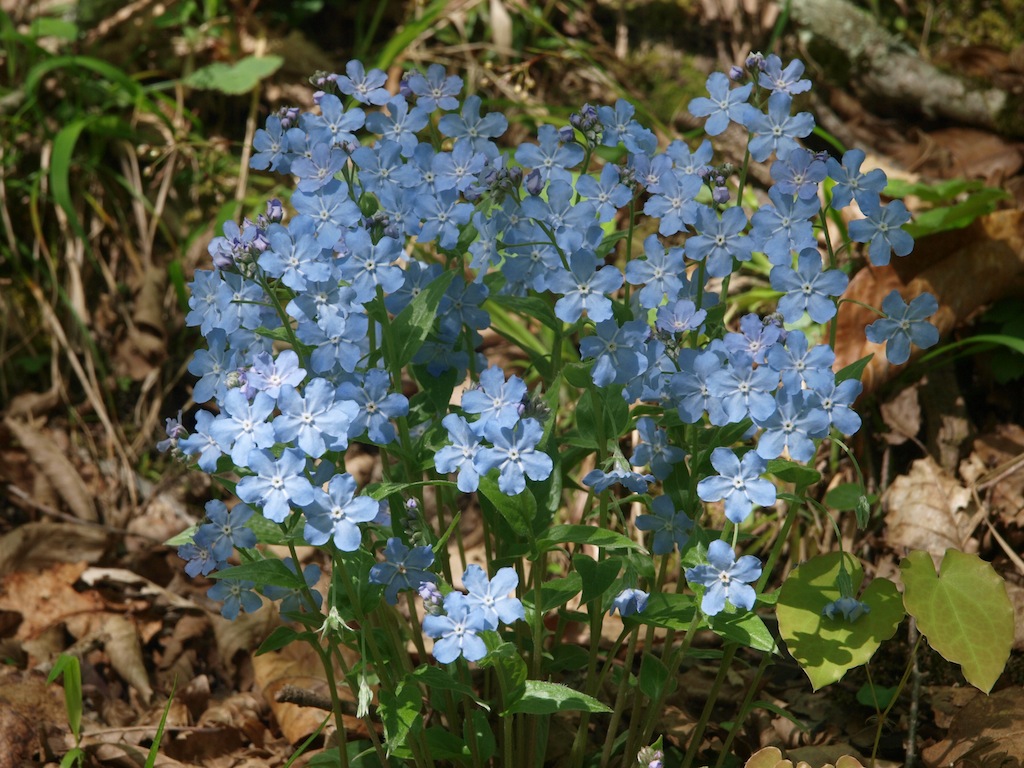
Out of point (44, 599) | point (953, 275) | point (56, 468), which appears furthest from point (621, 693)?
point (56, 468)

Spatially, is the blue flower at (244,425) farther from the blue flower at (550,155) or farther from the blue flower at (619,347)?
the blue flower at (550,155)

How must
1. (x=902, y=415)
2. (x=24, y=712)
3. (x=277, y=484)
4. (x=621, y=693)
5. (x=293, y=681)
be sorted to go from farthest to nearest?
1. (x=902, y=415)
2. (x=293, y=681)
3. (x=24, y=712)
4. (x=621, y=693)
5. (x=277, y=484)

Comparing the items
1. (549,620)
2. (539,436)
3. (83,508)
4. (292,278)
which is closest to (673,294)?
(539,436)

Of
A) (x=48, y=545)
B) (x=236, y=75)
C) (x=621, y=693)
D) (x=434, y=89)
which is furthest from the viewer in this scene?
(x=236, y=75)

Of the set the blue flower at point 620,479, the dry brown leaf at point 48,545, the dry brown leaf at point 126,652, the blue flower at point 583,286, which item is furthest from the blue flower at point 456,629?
the dry brown leaf at point 48,545

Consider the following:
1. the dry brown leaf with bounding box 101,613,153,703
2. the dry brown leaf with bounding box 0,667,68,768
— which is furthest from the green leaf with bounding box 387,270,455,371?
the dry brown leaf with bounding box 101,613,153,703

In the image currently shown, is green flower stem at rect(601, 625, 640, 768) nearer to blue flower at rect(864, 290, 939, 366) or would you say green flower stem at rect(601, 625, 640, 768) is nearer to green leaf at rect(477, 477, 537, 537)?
green leaf at rect(477, 477, 537, 537)

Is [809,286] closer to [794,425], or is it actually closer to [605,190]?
[794,425]
